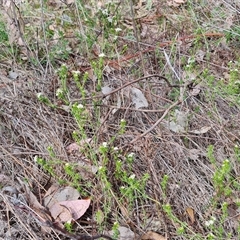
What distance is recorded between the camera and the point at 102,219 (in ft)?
5.20

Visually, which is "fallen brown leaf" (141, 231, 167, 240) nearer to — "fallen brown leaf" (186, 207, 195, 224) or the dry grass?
the dry grass

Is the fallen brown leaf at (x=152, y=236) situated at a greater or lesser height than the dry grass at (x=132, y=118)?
lesser

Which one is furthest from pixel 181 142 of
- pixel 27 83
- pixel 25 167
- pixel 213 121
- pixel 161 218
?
pixel 27 83

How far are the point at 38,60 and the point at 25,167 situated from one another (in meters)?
0.68

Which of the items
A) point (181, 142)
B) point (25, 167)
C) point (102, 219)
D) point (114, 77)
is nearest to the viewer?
point (102, 219)

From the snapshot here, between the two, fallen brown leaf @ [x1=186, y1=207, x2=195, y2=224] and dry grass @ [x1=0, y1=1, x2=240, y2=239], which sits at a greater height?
dry grass @ [x1=0, y1=1, x2=240, y2=239]

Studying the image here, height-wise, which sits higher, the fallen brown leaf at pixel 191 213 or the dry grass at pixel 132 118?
the dry grass at pixel 132 118

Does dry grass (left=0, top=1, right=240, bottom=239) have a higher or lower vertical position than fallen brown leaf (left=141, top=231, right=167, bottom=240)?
higher

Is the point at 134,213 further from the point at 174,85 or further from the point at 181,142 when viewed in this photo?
the point at 174,85

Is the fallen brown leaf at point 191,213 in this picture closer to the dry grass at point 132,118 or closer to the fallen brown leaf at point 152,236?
the dry grass at point 132,118

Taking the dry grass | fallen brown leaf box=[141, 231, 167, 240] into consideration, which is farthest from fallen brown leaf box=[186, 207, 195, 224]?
fallen brown leaf box=[141, 231, 167, 240]

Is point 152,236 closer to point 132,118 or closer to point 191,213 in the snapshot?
point 191,213

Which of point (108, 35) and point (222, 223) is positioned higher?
point (108, 35)

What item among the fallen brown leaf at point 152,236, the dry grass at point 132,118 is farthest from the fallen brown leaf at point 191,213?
the fallen brown leaf at point 152,236
